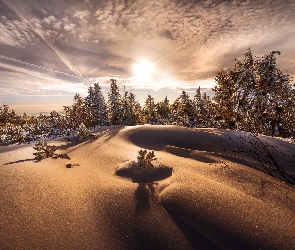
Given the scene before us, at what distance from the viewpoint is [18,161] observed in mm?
4426

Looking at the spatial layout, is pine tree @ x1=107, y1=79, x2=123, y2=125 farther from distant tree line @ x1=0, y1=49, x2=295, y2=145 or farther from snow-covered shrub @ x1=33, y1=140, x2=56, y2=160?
snow-covered shrub @ x1=33, y1=140, x2=56, y2=160

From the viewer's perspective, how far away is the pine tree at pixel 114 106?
136ft

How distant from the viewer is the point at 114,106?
42.2 meters

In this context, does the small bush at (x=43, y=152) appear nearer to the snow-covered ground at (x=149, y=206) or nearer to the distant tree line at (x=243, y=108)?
the snow-covered ground at (x=149, y=206)

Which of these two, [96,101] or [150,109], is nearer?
[96,101]

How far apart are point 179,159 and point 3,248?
3554 mm

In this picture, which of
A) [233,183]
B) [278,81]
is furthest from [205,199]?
[278,81]

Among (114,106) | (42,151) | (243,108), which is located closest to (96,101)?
(114,106)

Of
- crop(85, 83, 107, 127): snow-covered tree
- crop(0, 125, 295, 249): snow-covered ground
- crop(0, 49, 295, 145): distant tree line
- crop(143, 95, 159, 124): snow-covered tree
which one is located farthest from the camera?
crop(143, 95, 159, 124): snow-covered tree

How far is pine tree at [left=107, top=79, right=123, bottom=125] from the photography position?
41562 millimetres

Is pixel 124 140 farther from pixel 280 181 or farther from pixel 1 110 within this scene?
pixel 1 110

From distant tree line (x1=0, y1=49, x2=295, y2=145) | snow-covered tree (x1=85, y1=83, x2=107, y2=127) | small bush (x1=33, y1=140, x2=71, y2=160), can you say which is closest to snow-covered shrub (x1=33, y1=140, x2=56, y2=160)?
small bush (x1=33, y1=140, x2=71, y2=160)

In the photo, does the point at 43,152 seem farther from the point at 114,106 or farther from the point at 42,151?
the point at 114,106

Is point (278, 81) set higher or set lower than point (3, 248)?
higher
